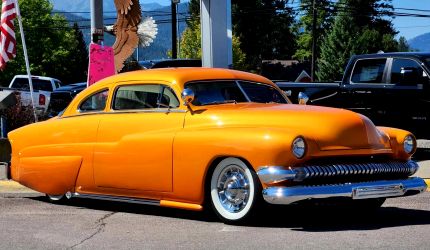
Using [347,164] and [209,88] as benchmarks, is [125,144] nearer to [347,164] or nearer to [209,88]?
[209,88]

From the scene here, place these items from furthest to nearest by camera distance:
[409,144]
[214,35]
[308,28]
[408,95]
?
[308,28] → [214,35] → [408,95] → [409,144]

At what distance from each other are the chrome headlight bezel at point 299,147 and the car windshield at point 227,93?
1.31 m

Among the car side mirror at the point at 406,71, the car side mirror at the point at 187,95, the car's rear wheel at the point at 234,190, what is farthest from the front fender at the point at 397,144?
the car side mirror at the point at 406,71

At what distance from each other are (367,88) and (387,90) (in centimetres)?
40

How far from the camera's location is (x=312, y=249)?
18.1 feet

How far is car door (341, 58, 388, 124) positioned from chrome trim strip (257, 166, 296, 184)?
629 cm

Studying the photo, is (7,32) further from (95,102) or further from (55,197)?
(95,102)

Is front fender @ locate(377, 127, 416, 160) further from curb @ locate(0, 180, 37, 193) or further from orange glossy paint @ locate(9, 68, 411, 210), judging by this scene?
curb @ locate(0, 180, 37, 193)

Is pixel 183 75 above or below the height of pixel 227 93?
above

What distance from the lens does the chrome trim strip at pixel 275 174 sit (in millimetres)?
6008

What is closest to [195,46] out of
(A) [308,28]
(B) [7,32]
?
(A) [308,28]

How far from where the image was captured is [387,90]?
1179 centimetres

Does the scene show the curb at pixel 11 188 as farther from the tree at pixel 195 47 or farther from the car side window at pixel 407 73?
the tree at pixel 195 47

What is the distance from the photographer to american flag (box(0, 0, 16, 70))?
13664mm
